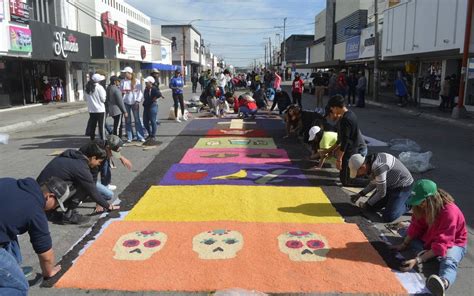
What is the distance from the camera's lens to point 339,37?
47062 mm

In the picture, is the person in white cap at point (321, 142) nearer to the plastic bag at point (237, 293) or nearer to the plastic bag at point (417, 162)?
the plastic bag at point (417, 162)

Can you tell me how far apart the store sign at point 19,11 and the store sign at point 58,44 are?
2.24ft

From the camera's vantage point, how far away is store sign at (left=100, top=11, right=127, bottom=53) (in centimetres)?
3522

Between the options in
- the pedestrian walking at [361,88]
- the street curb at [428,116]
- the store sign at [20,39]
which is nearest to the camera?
Answer: the street curb at [428,116]

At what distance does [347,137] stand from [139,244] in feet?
12.3

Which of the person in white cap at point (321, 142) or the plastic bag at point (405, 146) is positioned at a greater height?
the person in white cap at point (321, 142)

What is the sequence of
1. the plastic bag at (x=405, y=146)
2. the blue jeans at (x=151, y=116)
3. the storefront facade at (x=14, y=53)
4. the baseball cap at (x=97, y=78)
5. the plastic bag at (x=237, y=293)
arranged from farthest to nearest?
1. the storefront facade at (x=14, y=53)
2. the blue jeans at (x=151, y=116)
3. the plastic bag at (x=405, y=146)
4. the baseball cap at (x=97, y=78)
5. the plastic bag at (x=237, y=293)

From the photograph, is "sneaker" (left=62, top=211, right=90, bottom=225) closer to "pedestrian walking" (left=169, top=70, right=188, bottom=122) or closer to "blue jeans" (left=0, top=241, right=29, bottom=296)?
"blue jeans" (left=0, top=241, right=29, bottom=296)

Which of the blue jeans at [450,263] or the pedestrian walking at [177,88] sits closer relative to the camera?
the blue jeans at [450,263]

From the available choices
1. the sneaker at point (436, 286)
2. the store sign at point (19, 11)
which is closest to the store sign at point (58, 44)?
the store sign at point (19, 11)

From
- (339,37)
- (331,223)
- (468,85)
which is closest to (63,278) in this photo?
(331,223)

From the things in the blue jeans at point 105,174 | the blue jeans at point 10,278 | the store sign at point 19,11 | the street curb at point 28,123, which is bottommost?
the street curb at point 28,123

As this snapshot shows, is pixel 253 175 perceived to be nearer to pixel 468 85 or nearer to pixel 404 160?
pixel 404 160

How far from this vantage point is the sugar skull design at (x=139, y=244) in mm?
4582
